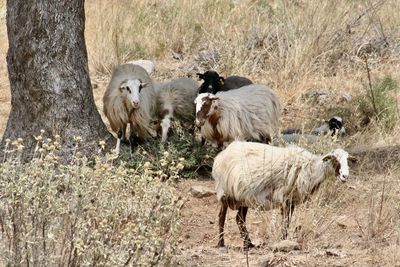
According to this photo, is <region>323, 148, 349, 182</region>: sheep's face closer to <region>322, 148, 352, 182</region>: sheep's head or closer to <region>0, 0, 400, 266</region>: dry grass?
<region>322, 148, 352, 182</region>: sheep's head

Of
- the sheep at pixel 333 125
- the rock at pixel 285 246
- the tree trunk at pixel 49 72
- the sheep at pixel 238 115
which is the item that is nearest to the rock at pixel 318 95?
the sheep at pixel 333 125

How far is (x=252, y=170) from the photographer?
8.13 metres

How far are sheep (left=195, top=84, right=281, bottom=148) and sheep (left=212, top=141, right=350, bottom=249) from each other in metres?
2.17

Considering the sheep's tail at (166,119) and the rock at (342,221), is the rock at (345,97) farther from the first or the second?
the rock at (342,221)

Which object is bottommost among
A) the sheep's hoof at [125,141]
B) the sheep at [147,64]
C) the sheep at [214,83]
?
the sheep's hoof at [125,141]

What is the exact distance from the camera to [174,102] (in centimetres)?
1169

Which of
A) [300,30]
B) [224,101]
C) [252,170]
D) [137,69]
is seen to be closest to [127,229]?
[252,170]

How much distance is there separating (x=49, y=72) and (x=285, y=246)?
11.4 ft

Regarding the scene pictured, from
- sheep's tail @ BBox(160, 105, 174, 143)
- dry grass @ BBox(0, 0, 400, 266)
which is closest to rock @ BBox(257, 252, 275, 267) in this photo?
dry grass @ BBox(0, 0, 400, 266)

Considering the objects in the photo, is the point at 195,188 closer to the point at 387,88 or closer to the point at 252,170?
the point at 252,170

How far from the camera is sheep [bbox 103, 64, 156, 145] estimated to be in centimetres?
1122

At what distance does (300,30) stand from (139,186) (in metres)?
9.55

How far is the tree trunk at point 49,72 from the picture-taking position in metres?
9.61

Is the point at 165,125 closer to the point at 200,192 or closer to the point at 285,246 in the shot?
Answer: the point at 200,192
